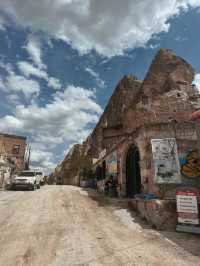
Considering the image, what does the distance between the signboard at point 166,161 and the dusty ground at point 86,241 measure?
2778mm

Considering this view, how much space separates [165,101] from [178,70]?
10.6m

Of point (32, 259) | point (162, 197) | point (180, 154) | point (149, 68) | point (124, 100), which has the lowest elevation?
point (32, 259)

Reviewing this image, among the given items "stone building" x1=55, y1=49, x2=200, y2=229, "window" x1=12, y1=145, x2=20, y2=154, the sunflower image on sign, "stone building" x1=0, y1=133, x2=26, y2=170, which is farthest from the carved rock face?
"window" x1=12, y1=145, x2=20, y2=154

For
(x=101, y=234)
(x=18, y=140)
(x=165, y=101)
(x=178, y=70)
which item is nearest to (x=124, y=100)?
(x=178, y=70)

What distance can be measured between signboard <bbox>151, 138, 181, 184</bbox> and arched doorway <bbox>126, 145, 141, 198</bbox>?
9.19 ft

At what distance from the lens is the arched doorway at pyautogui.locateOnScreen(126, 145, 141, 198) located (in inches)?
531

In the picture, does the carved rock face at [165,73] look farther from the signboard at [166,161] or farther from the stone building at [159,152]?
the signboard at [166,161]

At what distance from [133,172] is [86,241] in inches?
346

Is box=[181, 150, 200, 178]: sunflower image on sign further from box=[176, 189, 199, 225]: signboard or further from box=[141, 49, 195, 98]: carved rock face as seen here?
box=[141, 49, 195, 98]: carved rock face

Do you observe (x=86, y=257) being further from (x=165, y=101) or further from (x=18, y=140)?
(x=18, y=140)

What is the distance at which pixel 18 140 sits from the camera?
166 feet

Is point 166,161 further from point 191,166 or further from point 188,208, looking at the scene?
point 188,208

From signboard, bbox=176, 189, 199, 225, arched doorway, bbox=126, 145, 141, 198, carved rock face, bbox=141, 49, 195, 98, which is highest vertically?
carved rock face, bbox=141, 49, 195, 98

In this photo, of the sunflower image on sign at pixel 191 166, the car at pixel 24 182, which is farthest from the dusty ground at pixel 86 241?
the car at pixel 24 182
